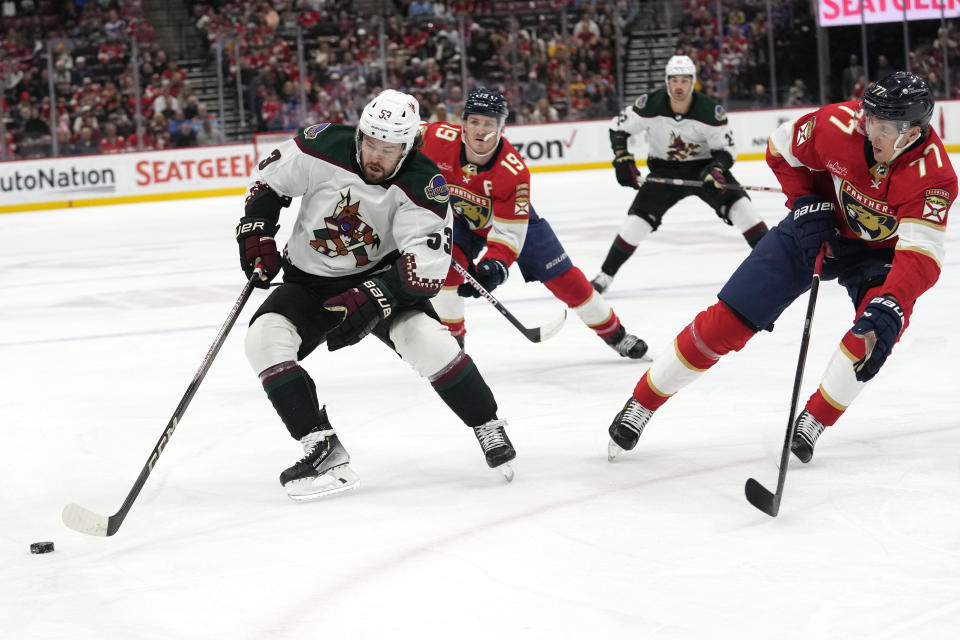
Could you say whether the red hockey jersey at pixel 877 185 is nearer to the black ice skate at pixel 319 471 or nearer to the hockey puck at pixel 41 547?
the black ice skate at pixel 319 471

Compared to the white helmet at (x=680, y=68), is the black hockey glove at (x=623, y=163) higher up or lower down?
lower down

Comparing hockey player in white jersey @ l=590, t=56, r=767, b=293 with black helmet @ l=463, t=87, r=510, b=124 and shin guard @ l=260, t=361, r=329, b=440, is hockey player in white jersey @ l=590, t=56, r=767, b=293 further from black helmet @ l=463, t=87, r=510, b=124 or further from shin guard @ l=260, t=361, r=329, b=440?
shin guard @ l=260, t=361, r=329, b=440

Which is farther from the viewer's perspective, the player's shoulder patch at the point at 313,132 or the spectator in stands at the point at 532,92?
the spectator in stands at the point at 532,92

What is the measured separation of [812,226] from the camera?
10.3 ft

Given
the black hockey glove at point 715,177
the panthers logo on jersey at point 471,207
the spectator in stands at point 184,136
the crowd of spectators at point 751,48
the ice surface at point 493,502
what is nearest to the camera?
the ice surface at point 493,502

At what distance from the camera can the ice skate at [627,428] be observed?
3340 mm

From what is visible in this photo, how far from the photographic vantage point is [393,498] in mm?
3127

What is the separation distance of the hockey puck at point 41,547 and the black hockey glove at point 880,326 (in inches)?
77.8

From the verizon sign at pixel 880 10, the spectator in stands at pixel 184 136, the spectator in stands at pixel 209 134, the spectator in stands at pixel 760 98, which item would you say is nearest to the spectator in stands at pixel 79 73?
the spectator in stands at pixel 184 136

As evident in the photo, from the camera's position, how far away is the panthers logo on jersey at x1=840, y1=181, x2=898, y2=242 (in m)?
3.12

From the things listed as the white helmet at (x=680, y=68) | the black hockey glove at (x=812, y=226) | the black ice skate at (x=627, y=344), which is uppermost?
the white helmet at (x=680, y=68)

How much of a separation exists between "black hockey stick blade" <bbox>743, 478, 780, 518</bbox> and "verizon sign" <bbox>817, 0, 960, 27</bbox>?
39.4 feet

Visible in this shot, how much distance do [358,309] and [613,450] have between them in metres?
0.86

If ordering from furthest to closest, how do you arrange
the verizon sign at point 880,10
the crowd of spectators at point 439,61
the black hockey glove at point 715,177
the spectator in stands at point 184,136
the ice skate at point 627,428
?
1. the verizon sign at point 880,10
2. the crowd of spectators at point 439,61
3. the spectator in stands at point 184,136
4. the black hockey glove at point 715,177
5. the ice skate at point 627,428
